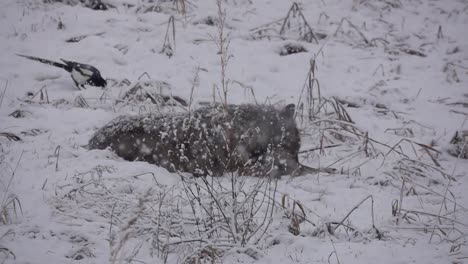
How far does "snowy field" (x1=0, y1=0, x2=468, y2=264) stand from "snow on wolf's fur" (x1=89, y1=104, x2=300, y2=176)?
18 cm

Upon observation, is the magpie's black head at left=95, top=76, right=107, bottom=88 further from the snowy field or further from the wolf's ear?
the wolf's ear

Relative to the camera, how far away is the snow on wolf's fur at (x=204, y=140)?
14.6 ft

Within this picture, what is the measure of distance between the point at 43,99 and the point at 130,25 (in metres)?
2.68

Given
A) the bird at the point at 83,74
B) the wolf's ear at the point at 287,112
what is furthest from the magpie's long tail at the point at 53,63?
the wolf's ear at the point at 287,112

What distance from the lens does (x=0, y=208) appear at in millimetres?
3143

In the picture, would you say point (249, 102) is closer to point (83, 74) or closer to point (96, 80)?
point (96, 80)

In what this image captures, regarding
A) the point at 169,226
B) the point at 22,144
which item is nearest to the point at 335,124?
the point at 169,226

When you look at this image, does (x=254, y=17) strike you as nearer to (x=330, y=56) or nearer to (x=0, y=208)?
(x=330, y=56)

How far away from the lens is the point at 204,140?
448cm

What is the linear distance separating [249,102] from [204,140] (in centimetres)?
173

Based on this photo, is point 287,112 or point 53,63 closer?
point 287,112

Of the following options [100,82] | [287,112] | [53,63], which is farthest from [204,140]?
[53,63]

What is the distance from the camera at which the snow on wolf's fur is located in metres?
4.46

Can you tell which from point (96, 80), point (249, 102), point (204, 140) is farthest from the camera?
point (96, 80)
